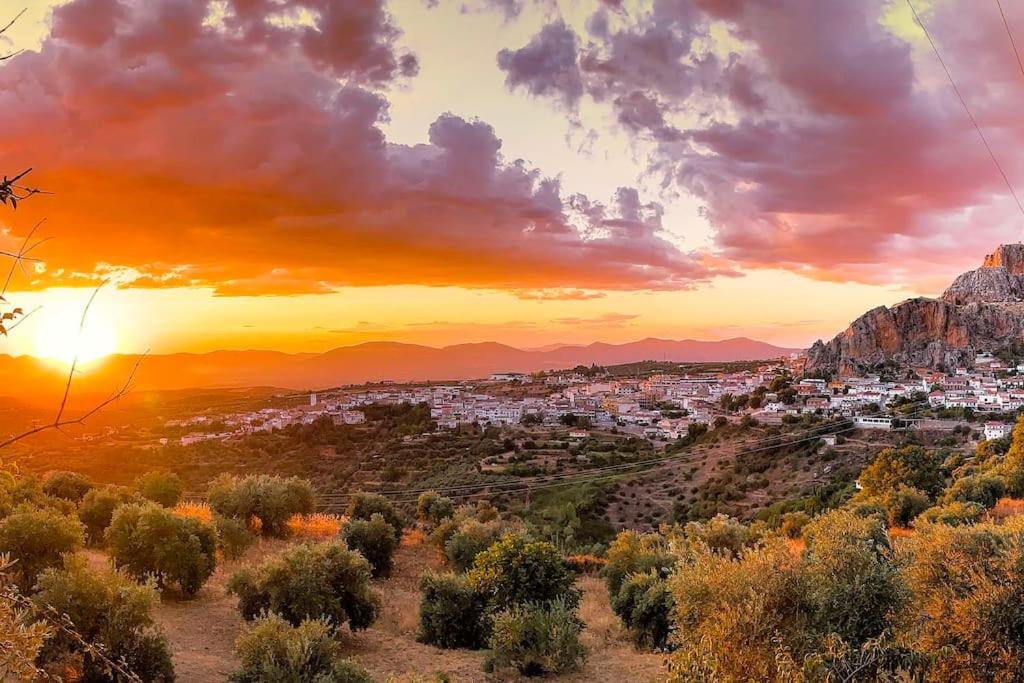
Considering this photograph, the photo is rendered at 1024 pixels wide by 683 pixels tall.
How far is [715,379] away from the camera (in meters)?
106

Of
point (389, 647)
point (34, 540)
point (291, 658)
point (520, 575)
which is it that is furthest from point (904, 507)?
point (34, 540)

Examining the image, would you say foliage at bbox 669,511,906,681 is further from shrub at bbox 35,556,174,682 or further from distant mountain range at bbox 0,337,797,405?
distant mountain range at bbox 0,337,797,405

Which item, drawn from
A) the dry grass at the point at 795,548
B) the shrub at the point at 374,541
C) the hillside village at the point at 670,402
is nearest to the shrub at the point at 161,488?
the shrub at the point at 374,541

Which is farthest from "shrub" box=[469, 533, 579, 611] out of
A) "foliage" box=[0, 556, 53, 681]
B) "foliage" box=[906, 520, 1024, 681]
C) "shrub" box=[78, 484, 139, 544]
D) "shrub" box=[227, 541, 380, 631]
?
"shrub" box=[78, 484, 139, 544]

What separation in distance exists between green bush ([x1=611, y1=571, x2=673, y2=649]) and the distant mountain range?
131 feet

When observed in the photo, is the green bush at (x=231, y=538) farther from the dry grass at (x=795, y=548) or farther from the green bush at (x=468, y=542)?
the dry grass at (x=795, y=548)

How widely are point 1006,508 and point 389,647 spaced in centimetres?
2147

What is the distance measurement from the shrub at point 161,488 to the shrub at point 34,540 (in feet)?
35.9

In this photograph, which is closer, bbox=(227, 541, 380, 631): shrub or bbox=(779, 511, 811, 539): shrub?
bbox=(227, 541, 380, 631): shrub

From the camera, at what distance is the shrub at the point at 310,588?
41.2 feet

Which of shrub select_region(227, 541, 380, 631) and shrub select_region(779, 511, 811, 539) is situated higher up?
shrub select_region(227, 541, 380, 631)

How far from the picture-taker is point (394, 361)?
13088 centimetres

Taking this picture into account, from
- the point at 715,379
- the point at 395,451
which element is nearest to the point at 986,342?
the point at 715,379

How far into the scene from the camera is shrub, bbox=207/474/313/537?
2098cm
